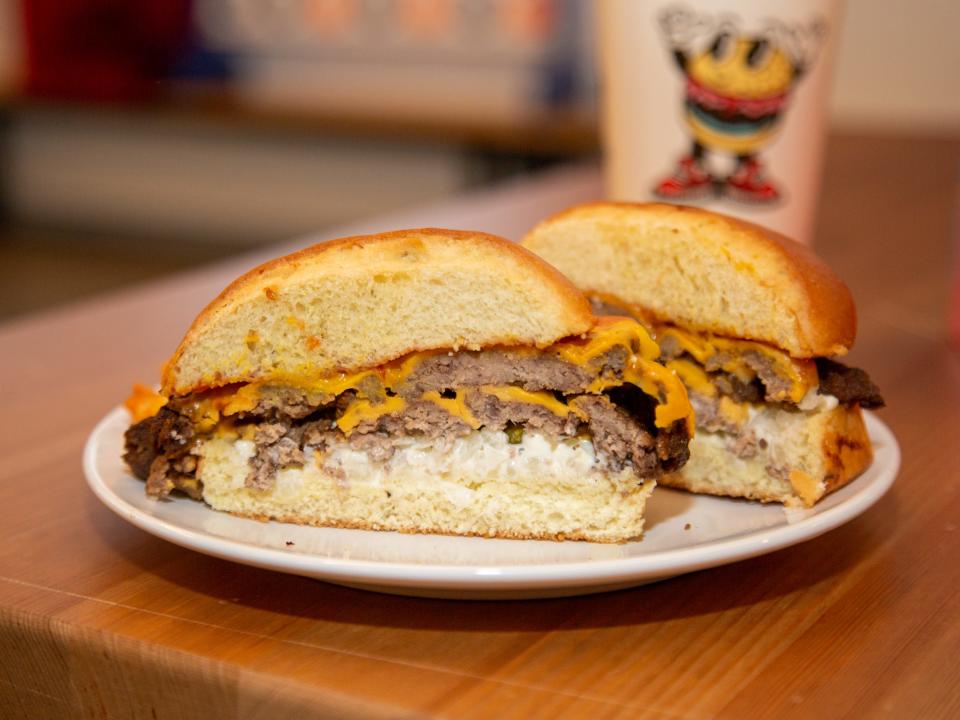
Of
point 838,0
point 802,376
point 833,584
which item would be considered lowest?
point 833,584

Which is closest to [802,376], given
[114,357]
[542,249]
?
[542,249]

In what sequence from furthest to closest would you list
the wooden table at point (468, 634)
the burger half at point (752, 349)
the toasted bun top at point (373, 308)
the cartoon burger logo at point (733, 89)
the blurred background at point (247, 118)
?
the blurred background at point (247, 118)
the cartoon burger logo at point (733, 89)
the burger half at point (752, 349)
the toasted bun top at point (373, 308)
the wooden table at point (468, 634)

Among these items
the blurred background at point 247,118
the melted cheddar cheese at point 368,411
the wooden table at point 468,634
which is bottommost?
the blurred background at point 247,118

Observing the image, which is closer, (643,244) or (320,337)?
(320,337)

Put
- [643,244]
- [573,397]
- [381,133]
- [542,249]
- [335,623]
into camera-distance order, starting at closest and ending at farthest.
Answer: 1. [335,623]
2. [573,397]
3. [643,244]
4. [542,249]
5. [381,133]

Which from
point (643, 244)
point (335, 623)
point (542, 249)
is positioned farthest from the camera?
point (542, 249)

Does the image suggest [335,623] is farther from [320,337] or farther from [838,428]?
[838,428]

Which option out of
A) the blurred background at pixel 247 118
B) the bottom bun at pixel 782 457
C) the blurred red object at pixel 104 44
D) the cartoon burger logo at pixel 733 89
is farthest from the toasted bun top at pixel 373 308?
the blurred red object at pixel 104 44

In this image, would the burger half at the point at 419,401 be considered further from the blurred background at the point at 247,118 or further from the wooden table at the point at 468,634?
the blurred background at the point at 247,118
